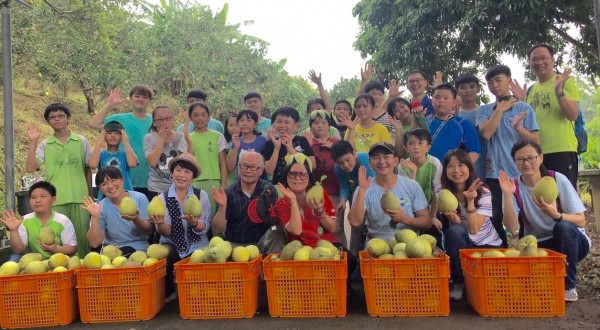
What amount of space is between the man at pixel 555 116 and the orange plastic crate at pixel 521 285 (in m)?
1.85

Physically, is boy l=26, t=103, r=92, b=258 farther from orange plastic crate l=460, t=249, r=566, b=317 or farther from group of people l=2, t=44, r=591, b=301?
orange plastic crate l=460, t=249, r=566, b=317

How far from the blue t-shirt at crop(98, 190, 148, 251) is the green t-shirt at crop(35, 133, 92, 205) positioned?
76cm

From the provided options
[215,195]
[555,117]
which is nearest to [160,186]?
[215,195]

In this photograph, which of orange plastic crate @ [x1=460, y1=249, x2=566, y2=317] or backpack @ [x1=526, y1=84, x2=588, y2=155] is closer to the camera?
orange plastic crate @ [x1=460, y1=249, x2=566, y2=317]

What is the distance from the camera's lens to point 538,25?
31.8 feet

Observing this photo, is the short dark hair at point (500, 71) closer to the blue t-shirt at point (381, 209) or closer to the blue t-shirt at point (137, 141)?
the blue t-shirt at point (381, 209)

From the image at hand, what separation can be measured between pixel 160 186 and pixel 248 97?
212cm

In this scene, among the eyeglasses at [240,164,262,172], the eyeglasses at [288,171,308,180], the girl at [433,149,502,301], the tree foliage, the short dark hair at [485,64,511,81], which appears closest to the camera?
the girl at [433,149,502,301]

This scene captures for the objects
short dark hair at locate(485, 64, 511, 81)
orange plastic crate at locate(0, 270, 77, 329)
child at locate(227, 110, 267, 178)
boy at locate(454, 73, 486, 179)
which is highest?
short dark hair at locate(485, 64, 511, 81)

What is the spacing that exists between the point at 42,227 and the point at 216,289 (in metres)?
2.22

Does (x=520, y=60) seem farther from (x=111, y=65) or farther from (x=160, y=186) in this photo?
(x=111, y=65)

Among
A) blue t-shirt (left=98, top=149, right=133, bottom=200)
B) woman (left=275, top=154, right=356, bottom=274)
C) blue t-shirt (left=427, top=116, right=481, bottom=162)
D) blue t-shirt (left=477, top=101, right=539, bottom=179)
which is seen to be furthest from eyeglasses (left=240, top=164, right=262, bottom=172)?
blue t-shirt (left=477, top=101, right=539, bottom=179)

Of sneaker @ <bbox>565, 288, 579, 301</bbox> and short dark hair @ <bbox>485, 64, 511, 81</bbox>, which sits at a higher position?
short dark hair @ <bbox>485, 64, 511, 81</bbox>

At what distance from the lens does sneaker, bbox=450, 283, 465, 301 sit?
4.72 meters
